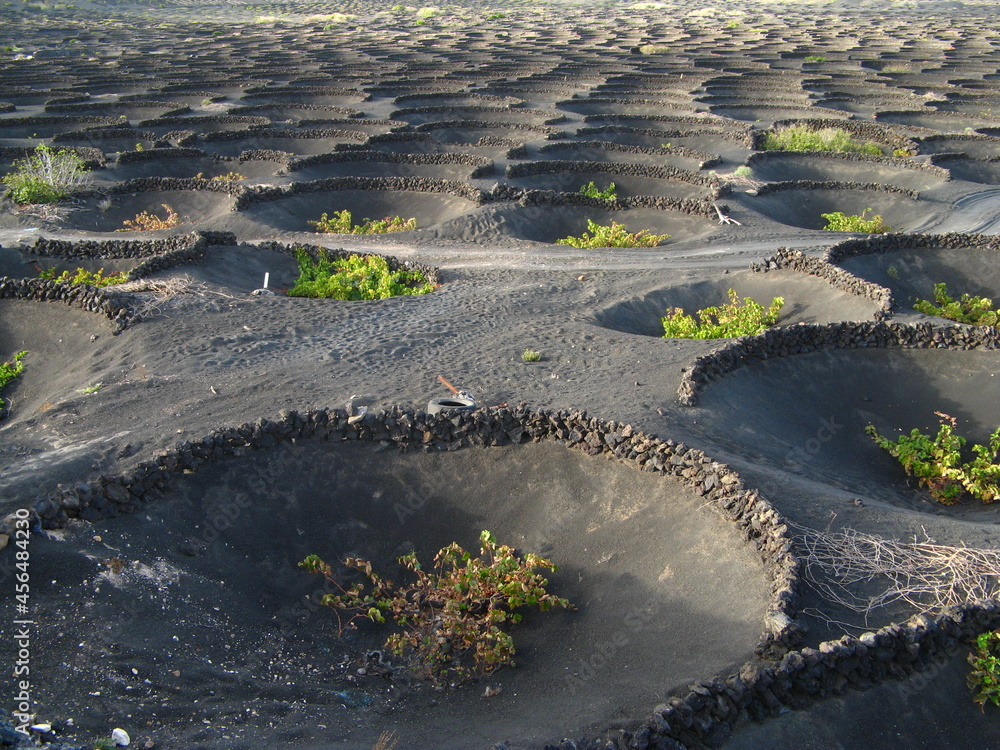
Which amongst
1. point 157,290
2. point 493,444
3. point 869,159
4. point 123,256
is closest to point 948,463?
point 493,444

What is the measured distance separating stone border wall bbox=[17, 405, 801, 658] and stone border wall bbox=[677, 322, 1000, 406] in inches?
177

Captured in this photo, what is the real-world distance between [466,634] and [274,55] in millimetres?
67102

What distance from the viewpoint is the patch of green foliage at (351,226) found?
24953mm

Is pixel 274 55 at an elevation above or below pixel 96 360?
above

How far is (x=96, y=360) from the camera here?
14328mm

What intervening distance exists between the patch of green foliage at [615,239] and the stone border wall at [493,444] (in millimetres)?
12556

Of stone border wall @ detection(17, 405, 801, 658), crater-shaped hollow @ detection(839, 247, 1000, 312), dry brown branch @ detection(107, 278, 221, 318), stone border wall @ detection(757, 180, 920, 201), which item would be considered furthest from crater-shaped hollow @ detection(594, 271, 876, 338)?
stone border wall @ detection(757, 180, 920, 201)

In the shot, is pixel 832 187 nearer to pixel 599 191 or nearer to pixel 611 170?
pixel 611 170

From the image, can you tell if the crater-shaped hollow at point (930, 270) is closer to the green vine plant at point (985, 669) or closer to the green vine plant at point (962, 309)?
the green vine plant at point (962, 309)

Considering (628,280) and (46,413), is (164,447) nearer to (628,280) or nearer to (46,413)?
(46,413)

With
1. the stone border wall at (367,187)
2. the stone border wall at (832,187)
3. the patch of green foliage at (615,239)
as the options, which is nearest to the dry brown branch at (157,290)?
the stone border wall at (367,187)

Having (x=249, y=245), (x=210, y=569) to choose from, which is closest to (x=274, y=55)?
(x=249, y=245)

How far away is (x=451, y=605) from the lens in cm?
912

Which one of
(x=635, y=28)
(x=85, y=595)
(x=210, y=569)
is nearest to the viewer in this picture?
(x=85, y=595)
